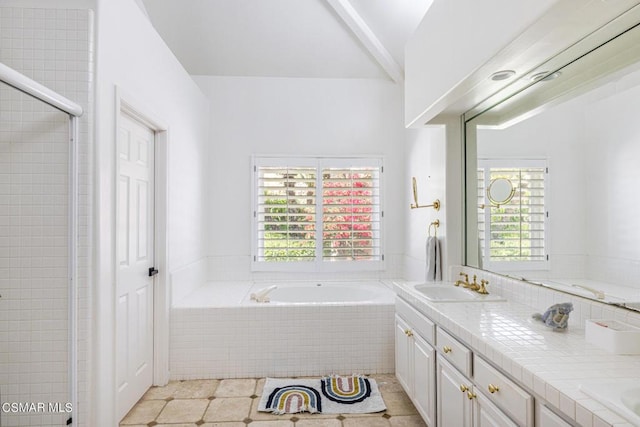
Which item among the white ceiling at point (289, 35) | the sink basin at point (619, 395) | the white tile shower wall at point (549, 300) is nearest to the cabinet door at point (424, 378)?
the white tile shower wall at point (549, 300)

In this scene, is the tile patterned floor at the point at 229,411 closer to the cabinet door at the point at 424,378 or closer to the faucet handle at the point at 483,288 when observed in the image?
the cabinet door at the point at 424,378

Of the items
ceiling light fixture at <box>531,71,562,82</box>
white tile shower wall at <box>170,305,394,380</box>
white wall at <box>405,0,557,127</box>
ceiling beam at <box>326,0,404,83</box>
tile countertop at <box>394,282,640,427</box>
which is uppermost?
ceiling beam at <box>326,0,404,83</box>

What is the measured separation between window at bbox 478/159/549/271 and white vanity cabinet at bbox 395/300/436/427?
0.63 meters

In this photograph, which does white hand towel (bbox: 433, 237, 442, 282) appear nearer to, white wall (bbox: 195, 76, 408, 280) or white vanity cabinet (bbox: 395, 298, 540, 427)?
white vanity cabinet (bbox: 395, 298, 540, 427)

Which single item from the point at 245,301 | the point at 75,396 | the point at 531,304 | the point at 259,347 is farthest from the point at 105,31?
the point at 531,304

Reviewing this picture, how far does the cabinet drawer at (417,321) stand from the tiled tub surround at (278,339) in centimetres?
49

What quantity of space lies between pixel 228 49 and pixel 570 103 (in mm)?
3143

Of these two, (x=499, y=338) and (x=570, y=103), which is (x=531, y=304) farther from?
(x=570, y=103)

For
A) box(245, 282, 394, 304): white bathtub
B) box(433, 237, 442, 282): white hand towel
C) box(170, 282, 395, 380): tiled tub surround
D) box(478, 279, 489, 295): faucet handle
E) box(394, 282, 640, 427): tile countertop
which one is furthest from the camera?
box(245, 282, 394, 304): white bathtub

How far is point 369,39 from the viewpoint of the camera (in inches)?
142

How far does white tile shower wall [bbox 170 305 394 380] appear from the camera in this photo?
115 inches

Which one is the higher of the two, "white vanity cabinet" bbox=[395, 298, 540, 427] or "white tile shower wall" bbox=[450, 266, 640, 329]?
"white tile shower wall" bbox=[450, 266, 640, 329]

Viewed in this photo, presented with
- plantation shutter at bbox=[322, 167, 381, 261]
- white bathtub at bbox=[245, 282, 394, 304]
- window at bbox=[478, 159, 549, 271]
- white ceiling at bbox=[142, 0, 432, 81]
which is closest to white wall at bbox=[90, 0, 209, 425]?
white ceiling at bbox=[142, 0, 432, 81]

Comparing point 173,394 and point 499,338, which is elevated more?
point 499,338
